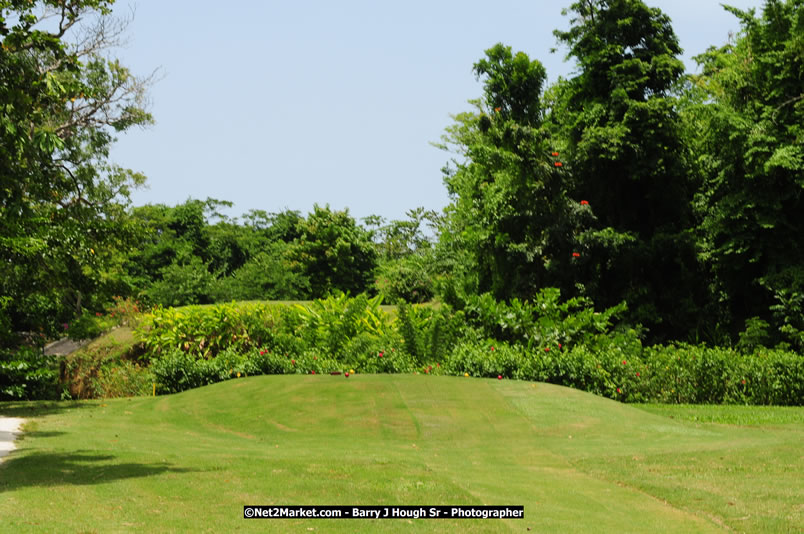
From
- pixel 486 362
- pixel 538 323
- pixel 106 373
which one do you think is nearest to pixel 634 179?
pixel 538 323

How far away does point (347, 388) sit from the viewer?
14.5m

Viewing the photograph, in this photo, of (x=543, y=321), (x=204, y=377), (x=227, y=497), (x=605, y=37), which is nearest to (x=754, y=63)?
(x=605, y=37)

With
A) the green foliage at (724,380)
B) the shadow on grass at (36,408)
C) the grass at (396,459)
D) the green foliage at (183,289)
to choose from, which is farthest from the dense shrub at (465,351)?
the green foliage at (183,289)

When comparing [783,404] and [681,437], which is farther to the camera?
[783,404]

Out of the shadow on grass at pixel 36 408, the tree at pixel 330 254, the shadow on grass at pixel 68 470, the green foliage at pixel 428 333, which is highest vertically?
the tree at pixel 330 254

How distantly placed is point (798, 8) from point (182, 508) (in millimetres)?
21911

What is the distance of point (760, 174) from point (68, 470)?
19169 millimetres

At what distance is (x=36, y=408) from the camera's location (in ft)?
52.4

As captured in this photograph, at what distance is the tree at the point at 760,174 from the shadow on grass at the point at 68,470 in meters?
17.5

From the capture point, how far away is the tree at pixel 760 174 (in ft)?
68.1

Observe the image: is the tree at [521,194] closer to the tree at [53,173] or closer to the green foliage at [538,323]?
the green foliage at [538,323]

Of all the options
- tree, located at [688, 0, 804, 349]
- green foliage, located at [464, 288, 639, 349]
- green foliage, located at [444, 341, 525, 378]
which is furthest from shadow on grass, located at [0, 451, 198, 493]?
tree, located at [688, 0, 804, 349]

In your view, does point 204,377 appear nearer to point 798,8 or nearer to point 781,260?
point 781,260

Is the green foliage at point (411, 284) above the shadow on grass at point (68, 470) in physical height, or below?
above
